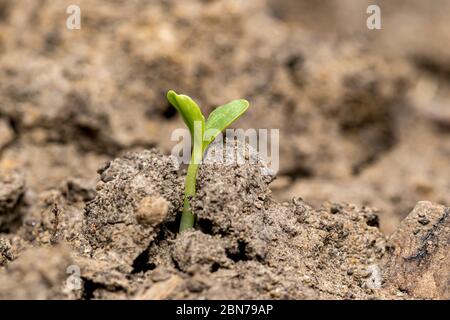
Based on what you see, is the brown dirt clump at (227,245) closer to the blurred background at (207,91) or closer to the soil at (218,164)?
the soil at (218,164)

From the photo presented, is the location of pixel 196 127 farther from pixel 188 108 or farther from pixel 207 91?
pixel 207 91

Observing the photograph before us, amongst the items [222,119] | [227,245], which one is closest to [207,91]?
[222,119]

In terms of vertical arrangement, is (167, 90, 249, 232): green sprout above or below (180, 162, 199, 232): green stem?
above

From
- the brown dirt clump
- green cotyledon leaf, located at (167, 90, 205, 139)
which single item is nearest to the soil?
the brown dirt clump

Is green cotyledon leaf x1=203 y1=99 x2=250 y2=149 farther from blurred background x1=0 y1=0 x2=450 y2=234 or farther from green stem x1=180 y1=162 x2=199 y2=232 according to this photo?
blurred background x1=0 y1=0 x2=450 y2=234

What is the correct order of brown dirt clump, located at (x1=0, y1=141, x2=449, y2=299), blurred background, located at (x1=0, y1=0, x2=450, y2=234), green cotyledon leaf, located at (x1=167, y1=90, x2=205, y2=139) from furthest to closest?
blurred background, located at (x1=0, y1=0, x2=450, y2=234) → green cotyledon leaf, located at (x1=167, y1=90, x2=205, y2=139) → brown dirt clump, located at (x1=0, y1=141, x2=449, y2=299)

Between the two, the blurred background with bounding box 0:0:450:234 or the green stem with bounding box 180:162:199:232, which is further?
the blurred background with bounding box 0:0:450:234
